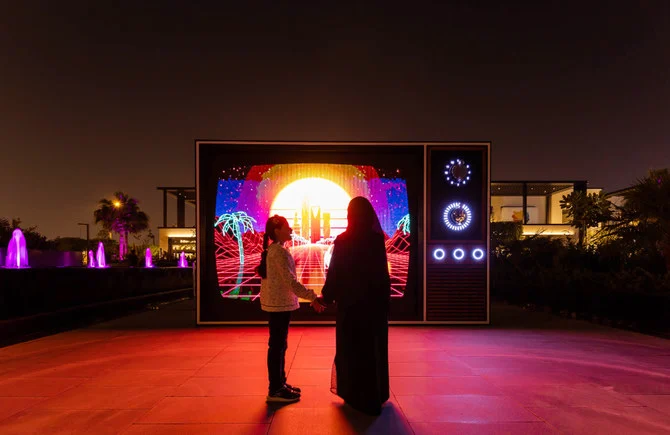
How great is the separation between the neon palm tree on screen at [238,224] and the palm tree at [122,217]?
45.5 metres

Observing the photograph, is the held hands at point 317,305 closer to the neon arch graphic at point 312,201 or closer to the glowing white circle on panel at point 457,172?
the neon arch graphic at point 312,201

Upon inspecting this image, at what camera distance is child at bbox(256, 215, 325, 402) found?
15.5ft

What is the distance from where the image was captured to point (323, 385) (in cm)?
544

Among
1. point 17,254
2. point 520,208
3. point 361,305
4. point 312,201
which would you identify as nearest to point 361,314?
point 361,305

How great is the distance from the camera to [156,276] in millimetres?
17062

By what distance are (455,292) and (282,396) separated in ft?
20.1

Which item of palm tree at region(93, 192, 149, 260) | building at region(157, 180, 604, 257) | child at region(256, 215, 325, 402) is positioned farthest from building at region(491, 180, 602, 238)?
child at region(256, 215, 325, 402)

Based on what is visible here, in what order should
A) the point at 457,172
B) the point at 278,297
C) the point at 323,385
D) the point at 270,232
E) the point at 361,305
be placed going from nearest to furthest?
the point at 361,305
the point at 278,297
the point at 270,232
the point at 323,385
the point at 457,172

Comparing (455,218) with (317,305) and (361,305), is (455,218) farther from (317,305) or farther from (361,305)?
(317,305)

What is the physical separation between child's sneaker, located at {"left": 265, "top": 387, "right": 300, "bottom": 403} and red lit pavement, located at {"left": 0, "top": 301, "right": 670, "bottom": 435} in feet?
0.28

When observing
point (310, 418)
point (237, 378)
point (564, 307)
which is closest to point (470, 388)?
point (310, 418)

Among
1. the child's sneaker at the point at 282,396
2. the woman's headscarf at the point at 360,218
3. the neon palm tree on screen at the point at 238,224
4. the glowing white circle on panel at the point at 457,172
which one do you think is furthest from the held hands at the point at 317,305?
the glowing white circle on panel at the point at 457,172

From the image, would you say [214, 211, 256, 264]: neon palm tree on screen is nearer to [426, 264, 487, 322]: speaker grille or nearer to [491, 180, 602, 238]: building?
[426, 264, 487, 322]: speaker grille

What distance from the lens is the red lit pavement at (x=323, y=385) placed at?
165 inches
